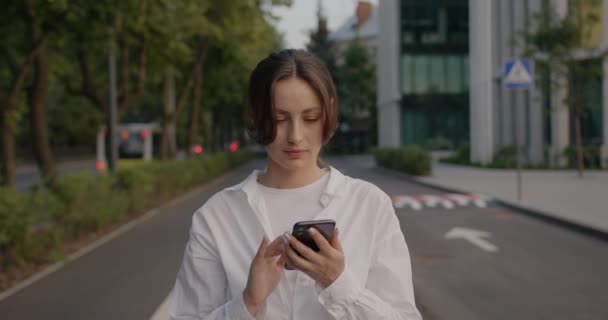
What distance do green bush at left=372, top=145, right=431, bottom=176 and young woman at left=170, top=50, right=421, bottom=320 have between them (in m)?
23.7

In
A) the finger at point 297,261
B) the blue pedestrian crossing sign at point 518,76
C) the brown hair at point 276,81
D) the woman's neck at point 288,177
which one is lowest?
the finger at point 297,261

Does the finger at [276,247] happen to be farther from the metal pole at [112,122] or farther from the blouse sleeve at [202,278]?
the metal pole at [112,122]

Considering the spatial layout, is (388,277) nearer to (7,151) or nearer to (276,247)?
(276,247)

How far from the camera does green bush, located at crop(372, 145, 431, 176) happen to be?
83.9ft


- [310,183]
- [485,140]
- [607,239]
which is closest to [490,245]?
[607,239]

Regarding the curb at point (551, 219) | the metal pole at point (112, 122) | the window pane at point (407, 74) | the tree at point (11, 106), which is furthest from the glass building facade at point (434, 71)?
the tree at point (11, 106)

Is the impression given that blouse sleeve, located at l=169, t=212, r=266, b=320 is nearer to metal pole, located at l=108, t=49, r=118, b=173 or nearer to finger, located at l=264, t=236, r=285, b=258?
finger, located at l=264, t=236, r=285, b=258

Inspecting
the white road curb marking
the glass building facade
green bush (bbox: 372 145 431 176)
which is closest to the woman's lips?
the white road curb marking

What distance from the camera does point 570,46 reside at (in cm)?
2277

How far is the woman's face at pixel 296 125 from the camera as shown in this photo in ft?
6.57

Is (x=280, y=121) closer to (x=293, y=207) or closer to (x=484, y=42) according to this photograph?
(x=293, y=207)

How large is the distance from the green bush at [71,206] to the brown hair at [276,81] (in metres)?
6.75

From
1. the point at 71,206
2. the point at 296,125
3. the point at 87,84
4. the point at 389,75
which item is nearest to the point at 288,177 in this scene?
the point at 296,125

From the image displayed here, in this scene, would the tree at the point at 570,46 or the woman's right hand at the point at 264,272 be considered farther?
the tree at the point at 570,46
